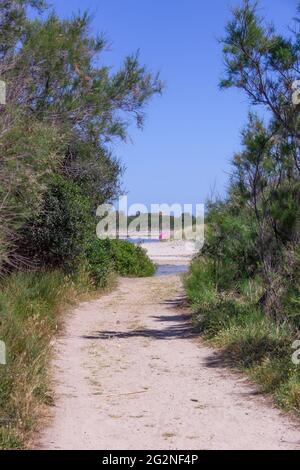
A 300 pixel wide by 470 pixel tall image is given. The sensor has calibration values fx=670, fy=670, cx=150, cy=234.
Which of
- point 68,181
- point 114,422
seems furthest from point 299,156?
point 68,181

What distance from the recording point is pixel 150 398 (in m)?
7.27

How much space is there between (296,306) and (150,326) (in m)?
4.34

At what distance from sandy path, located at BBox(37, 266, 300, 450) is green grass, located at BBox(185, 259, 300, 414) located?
215 mm

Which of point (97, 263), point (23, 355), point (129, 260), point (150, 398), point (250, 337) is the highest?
point (97, 263)

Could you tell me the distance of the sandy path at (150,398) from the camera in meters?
5.89

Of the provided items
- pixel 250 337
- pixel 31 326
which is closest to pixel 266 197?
pixel 250 337

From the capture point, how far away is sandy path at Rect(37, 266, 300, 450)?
19.3 ft

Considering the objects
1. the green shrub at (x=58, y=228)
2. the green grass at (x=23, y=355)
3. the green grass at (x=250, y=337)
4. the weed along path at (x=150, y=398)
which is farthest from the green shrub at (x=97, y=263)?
the weed along path at (x=150, y=398)

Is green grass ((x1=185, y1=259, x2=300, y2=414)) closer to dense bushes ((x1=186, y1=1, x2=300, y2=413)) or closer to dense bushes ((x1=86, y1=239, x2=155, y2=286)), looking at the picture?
dense bushes ((x1=186, y1=1, x2=300, y2=413))

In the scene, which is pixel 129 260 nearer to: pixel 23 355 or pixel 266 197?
pixel 266 197

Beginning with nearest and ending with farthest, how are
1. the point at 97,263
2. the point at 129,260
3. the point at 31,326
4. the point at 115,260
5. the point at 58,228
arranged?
the point at 31,326, the point at 58,228, the point at 97,263, the point at 115,260, the point at 129,260

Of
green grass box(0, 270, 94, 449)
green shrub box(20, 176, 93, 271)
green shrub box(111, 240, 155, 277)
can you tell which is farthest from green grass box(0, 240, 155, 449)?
green shrub box(111, 240, 155, 277)

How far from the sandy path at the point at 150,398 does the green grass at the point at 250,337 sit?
21 centimetres

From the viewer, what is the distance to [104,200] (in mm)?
19328
